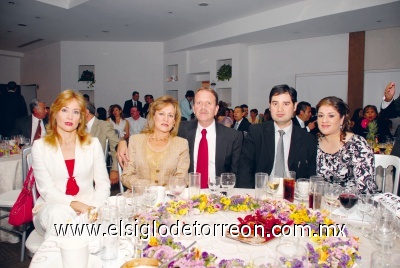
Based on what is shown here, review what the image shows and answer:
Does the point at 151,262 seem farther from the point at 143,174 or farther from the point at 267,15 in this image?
the point at 267,15

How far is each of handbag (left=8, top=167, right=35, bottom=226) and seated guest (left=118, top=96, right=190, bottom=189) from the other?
70cm

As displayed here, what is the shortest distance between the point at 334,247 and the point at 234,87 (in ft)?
29.9

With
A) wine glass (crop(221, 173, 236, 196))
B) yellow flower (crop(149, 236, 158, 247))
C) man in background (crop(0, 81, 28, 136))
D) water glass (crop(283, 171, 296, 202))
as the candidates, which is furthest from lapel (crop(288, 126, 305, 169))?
man in background (crop(0, 81, 28, 136))

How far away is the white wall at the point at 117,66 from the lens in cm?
1186

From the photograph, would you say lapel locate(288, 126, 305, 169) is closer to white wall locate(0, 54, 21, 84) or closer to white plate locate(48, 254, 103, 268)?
white plate locate(48, 254, 103, 268)

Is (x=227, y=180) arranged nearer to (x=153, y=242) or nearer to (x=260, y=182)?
(x=260, y=182)

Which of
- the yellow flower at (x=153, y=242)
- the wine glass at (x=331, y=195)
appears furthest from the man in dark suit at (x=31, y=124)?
the wine glass at (x=331, y=195)

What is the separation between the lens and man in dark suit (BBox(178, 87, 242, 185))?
2992 millimetres

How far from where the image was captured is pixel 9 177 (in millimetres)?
3684

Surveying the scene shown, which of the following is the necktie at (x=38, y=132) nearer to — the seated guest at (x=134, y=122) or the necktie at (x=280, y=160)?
the seated guest at (x=134, y=122)

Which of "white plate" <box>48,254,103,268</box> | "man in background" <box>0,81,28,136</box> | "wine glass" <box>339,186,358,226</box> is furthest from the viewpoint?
"man in background" <box>0,81,28,136</box>

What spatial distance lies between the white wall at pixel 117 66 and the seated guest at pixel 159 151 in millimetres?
9399

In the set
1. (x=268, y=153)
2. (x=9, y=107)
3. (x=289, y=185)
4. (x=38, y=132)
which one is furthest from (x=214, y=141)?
(x=9, y=107)

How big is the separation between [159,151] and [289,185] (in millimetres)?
1140
